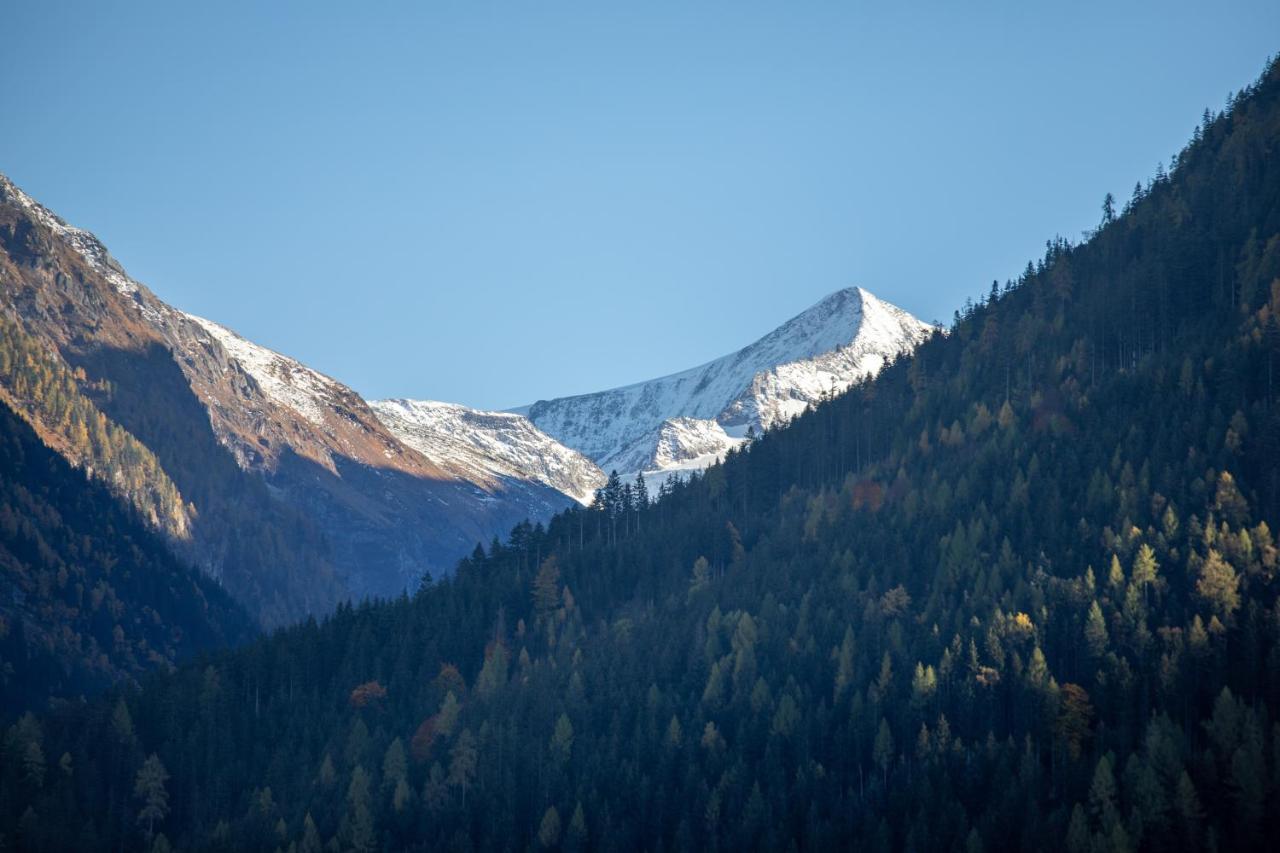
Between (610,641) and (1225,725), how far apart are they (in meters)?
87.2

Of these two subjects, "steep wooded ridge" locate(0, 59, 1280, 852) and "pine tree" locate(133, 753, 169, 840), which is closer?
"steep wooded ridge" locate(0, 59, 1280, 852)

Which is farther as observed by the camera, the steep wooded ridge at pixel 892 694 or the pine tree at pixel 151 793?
the pine tree at pixel 151 793

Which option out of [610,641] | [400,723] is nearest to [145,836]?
[400,723]

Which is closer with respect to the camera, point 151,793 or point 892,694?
point 892,694

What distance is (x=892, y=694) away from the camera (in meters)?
147

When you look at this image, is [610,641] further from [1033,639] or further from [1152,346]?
[1152,346]

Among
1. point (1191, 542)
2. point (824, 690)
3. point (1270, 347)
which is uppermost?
point (1270, 347)

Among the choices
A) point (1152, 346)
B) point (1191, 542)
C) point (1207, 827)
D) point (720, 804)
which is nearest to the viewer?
point (1207, 827)

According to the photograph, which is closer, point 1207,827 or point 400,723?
point 1207,827

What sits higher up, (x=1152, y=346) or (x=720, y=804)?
(x=1152, y=346)

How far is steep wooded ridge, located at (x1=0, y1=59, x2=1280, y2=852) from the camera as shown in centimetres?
12581

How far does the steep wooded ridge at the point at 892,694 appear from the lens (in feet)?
413

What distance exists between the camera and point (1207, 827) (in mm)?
111562

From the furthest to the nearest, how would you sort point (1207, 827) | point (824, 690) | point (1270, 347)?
point (1270, 347), point (824, 690), point (1207, 827)
